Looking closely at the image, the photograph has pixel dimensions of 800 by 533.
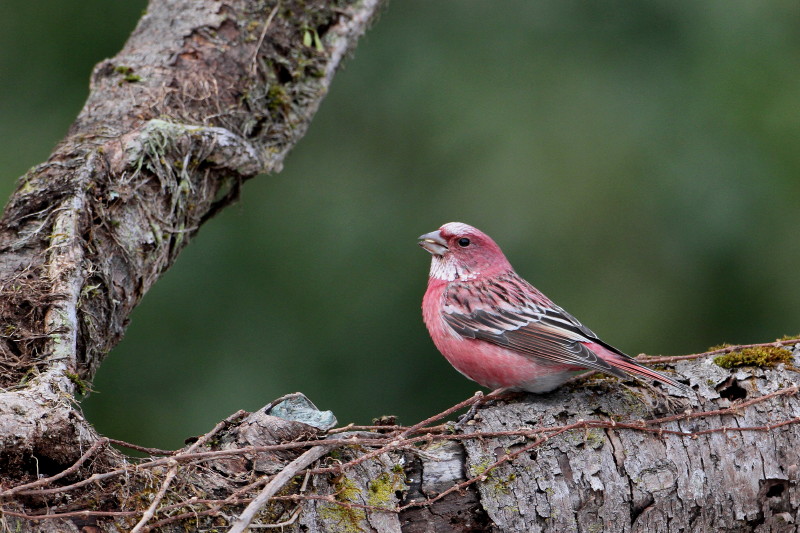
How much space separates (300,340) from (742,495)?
4.66m

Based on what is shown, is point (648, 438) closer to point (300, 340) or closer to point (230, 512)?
point (230, 512)

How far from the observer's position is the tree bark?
3264 millimetres

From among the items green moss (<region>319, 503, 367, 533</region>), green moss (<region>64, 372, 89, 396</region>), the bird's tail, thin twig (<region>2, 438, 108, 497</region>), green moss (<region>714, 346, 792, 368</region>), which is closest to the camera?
thin twig (<region>2, 438, 108, 497</region>)

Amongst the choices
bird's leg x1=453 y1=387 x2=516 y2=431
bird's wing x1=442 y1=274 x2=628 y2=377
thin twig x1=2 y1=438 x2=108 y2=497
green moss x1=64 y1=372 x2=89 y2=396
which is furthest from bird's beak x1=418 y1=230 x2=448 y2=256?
thin twig x1=2 y1=438 x2=108 y2=497

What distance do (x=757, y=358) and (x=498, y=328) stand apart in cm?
134

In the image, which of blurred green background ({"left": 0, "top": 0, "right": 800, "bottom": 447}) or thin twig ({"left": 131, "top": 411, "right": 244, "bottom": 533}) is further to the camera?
blurred green background ({"left": 0, "top": 0, "right": 800, "bottom": 447})

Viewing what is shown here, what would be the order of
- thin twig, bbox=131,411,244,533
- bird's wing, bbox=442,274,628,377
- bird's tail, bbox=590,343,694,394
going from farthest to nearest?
bird's wing, bbox=442,274,628,377 < bird's tail, bbox=590,343,694,394 < thin twig, bbox=131,411,244,533

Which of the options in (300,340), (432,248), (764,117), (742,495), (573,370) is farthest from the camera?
(300,340)

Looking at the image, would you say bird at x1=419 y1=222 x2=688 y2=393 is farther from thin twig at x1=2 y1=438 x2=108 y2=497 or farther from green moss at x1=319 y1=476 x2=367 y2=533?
thin twig at x1=2 y1=438 x2=108 y2=497

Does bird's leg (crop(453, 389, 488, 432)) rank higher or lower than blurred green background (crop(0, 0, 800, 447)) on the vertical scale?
lower

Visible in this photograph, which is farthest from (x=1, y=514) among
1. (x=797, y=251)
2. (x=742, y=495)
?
(x=797, y=251)

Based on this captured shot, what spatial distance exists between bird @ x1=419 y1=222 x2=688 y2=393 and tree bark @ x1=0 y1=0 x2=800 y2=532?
0.15 m

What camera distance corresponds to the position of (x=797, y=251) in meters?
7.34

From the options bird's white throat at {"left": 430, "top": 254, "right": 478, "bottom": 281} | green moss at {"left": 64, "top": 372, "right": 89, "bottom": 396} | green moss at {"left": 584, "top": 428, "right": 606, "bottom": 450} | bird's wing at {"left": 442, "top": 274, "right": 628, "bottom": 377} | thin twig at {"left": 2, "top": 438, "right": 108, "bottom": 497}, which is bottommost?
green moss at {"left": 584, "top": 428, "right": 606, "bottom": 450}
